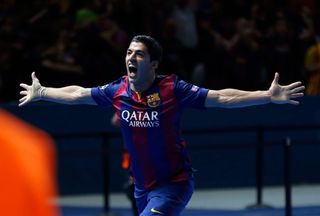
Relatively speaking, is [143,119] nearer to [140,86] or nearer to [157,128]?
[157,128]

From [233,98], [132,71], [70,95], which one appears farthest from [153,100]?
[70,95]

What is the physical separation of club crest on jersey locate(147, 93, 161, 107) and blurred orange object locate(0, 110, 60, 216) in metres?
5.03

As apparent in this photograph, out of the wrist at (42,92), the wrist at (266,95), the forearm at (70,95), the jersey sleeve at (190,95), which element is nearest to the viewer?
the jersey sleeve at (190,95)

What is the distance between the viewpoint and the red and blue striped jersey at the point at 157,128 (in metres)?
5.78

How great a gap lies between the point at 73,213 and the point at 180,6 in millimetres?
3203

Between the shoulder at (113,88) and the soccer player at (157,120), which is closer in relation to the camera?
the soccer player at (157,120)

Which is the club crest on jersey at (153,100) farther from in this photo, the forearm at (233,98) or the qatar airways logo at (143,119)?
the forearm at (233,98)

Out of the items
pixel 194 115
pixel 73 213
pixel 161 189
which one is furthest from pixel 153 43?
pixel 194 115

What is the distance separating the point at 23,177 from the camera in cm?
75

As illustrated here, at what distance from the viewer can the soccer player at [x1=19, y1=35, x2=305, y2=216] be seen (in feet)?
19.0

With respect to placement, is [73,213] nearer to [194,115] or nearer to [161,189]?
[194,115]

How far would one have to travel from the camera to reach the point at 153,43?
5.94 m

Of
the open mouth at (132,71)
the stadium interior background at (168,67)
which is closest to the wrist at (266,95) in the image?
the open mouth at (132,71)

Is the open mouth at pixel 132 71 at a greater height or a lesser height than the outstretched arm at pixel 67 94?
greater
